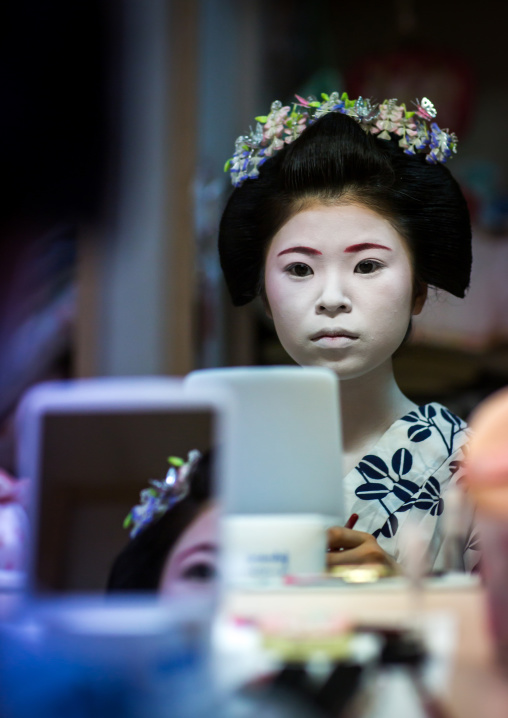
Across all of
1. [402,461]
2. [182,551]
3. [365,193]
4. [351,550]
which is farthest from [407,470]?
[182,551]

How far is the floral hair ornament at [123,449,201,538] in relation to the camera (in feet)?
1.90

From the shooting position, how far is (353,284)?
977 mm

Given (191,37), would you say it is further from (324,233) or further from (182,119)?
(324,233)

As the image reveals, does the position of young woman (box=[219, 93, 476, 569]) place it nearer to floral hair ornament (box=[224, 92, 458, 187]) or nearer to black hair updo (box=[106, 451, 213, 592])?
floral hair ornament (box=[224, 92, 458, 187])

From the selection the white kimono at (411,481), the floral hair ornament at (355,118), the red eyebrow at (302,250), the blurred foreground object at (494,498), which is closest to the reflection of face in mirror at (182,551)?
the blurred foreground object at (494,498)

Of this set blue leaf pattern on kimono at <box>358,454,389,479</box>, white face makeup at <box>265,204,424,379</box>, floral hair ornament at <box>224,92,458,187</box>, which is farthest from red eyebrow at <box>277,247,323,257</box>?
blue leaf pattern on kimono at <box>358,454,389,479</box>

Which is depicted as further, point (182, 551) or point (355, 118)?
point (355, 118)

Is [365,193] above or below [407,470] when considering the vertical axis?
above

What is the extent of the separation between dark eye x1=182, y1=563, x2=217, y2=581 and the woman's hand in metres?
0.24

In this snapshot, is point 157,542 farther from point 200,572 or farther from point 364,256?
point 364,256

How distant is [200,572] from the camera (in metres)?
0.53

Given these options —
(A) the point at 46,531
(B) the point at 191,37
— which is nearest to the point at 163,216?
(B) the point at 191,37

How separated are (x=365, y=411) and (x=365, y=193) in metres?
0.24

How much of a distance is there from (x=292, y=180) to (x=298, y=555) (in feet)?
1.64
